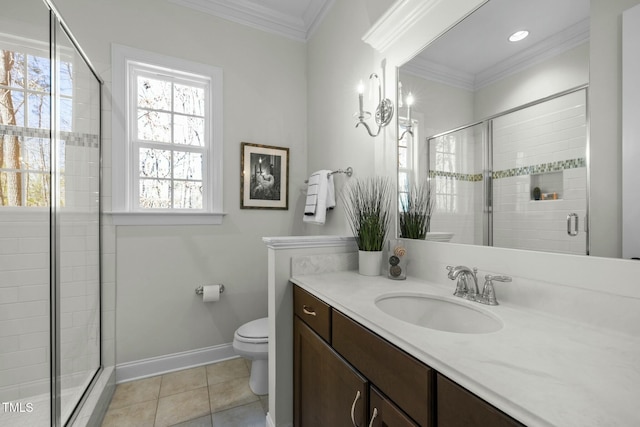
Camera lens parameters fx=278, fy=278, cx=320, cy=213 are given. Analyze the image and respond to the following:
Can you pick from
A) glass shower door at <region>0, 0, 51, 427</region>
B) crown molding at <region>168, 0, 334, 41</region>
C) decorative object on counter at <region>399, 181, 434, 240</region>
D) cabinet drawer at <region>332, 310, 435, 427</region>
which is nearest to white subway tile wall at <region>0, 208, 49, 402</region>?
glass shower door at <region>0, 0, 51, 427</region>

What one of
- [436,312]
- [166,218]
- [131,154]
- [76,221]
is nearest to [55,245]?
[76,221]

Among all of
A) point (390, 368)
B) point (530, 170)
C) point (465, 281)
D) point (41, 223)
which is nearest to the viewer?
point (390, 368)

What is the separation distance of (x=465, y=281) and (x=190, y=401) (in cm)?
181

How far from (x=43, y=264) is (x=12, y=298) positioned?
0.17 meters

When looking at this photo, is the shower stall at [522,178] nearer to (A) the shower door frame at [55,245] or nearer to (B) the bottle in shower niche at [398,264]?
(B) the bottle in shower niche at [398,264]

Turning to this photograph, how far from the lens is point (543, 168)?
3.07 feet

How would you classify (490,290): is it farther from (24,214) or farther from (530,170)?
(24,214)

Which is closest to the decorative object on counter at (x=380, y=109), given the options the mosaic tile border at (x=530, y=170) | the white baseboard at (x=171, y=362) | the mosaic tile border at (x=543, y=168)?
the mosaic tile border at (x=530, y=170)

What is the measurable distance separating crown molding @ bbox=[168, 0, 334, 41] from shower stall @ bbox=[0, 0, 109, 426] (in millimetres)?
1059

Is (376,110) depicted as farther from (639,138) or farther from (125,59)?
(125,59)

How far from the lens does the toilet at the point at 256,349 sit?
5.80 feet

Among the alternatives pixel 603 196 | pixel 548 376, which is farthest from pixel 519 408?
pixel 603 196

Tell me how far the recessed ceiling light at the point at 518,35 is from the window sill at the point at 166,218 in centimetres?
204

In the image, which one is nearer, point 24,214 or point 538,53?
point 538,53
